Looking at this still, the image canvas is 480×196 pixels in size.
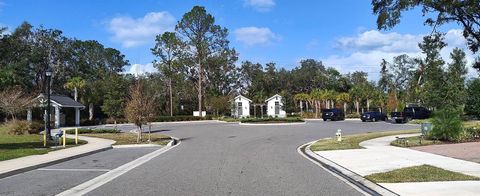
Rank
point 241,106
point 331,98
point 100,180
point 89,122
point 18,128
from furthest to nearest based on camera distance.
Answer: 1. point 241,106
2. point 331,98
3. point 89,122
4. point 18,128
5. point 100,180

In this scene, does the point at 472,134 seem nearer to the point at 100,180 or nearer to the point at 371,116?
the point at 100,180

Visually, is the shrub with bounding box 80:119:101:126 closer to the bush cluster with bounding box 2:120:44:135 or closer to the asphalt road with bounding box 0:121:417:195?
the bush cluster with bounding box 2:120:44:135

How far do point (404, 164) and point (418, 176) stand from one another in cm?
283

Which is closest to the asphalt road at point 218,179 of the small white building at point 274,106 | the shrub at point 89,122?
the shrub at point 89,122

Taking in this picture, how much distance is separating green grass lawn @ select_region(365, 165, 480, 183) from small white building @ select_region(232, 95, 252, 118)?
69.7 meters

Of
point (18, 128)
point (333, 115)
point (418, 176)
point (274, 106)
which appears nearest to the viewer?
point (418, 176)

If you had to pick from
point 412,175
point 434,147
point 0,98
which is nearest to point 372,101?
point 0,98

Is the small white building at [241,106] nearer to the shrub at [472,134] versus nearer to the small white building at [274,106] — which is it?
the small white building at [274,106]

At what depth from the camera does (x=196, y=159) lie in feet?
59.6

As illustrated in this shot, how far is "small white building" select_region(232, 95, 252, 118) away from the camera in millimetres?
82938

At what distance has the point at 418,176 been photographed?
1198 cm

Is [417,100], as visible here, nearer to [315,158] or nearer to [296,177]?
[315,158]

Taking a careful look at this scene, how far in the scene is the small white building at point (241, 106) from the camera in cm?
8294

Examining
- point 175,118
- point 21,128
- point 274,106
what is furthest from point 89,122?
point 274,106
